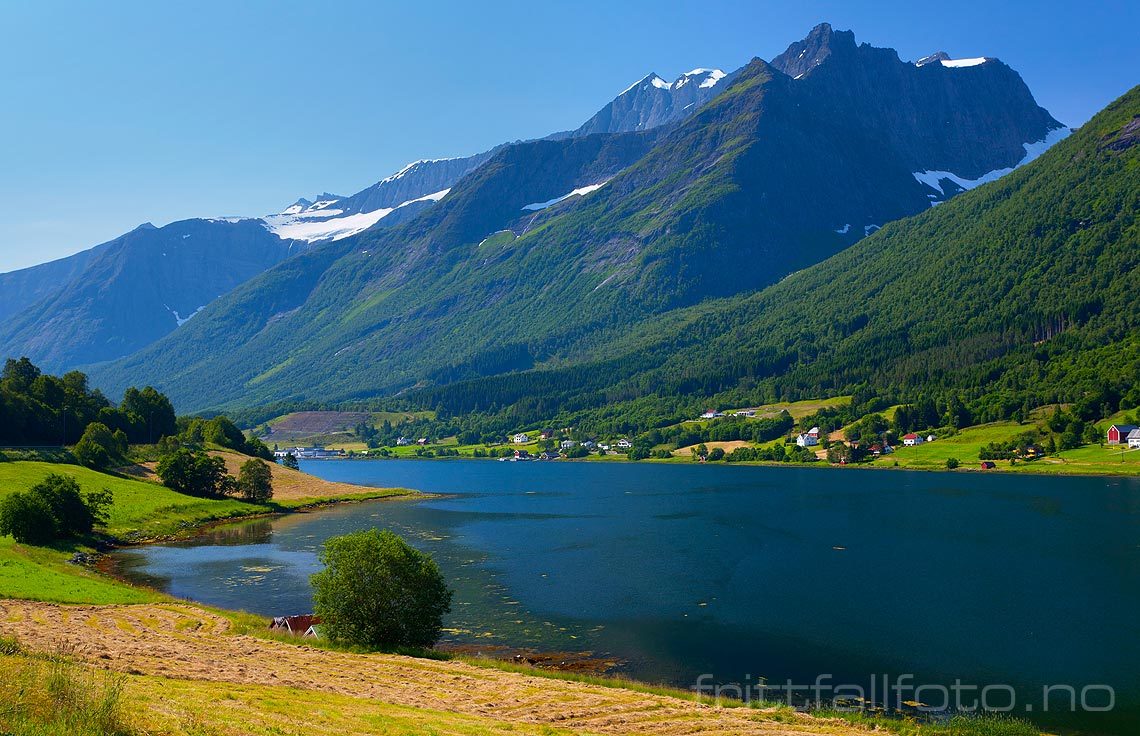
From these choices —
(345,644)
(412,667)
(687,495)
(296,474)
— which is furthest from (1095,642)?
(296,474)

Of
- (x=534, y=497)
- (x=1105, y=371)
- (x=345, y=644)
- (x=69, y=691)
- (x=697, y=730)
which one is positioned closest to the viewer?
(x=69, y=691)

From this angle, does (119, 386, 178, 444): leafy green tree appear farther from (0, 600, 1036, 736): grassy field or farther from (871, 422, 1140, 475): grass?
(871, 422, 1140, 475): grass

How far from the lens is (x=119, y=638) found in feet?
152

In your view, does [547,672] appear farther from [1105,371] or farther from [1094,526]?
[1105,371]

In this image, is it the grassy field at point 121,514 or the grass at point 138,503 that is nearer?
the grassy field at point 121,514

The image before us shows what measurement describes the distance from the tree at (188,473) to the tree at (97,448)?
313 inches

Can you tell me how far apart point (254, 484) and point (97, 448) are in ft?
84.6

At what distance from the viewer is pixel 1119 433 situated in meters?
170

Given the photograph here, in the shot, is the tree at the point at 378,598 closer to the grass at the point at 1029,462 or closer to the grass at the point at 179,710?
the grass at the point at 179,710

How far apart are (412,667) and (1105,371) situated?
209 m

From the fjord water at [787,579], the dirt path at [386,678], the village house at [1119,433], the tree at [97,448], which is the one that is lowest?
the fjord water at [787,579]

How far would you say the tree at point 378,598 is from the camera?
5222 centimetres

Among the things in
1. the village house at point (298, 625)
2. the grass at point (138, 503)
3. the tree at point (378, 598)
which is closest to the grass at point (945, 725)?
the tree at point (378, 598)

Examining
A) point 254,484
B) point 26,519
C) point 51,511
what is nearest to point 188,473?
point 254,484
